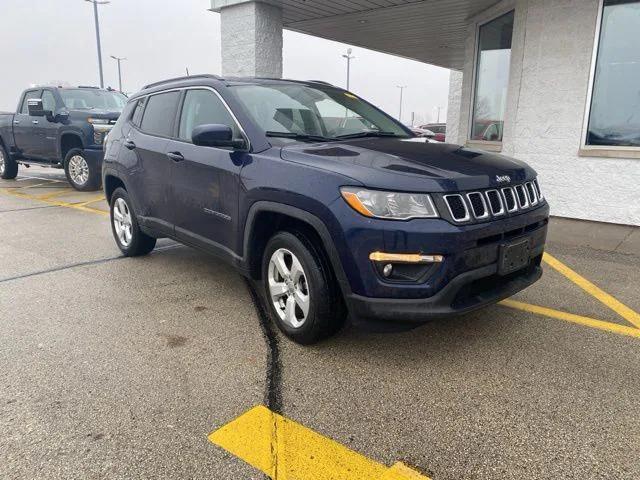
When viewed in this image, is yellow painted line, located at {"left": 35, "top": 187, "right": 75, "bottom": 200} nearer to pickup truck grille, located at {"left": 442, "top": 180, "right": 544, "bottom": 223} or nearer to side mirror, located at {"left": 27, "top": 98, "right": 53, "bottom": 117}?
side mirror, located at {"left": 27, "top": 98, "right": 53, "bottom": 117}

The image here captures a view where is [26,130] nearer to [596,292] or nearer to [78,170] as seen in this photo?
[78,170]

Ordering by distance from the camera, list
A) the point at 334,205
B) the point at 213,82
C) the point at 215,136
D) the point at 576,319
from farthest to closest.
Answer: the point at 213,82
the point at 576,319
the point at 215,136
the point at 334,205

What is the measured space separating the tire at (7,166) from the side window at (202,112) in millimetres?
10191

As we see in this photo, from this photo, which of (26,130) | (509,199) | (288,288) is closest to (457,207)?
(509,199)

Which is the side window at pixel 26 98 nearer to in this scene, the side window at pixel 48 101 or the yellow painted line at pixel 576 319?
the side window at pixel 48 101

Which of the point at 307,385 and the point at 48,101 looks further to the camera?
the point at 48,101

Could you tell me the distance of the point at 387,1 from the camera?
919 centimetres

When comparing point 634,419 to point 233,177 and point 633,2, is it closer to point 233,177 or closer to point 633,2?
point 233,177

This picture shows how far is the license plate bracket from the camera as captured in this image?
9.78 ft

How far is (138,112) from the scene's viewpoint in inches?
203

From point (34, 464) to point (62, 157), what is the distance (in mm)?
9607

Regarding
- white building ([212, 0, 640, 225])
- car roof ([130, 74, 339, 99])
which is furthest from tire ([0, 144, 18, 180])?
car roof ([130, 74, 339, 99])

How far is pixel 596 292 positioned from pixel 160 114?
13.8 ft

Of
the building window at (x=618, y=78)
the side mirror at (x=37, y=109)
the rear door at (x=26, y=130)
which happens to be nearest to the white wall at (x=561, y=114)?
the building window at (x=618, y=78)
